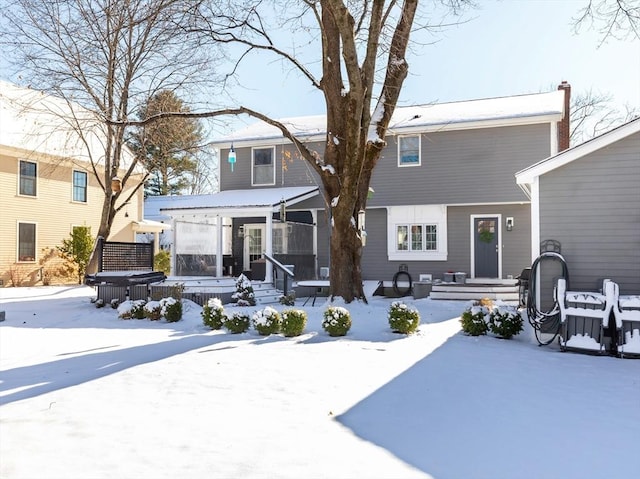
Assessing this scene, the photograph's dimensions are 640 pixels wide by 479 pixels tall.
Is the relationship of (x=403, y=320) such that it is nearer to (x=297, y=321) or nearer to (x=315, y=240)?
(x=297, y=321)

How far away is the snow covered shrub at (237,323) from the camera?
348 inches

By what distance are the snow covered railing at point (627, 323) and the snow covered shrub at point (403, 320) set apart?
9.64ft

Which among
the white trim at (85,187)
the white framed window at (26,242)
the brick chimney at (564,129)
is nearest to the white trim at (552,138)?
the brick chimney at (564,129)

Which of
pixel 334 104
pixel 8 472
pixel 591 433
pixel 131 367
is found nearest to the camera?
pixel 8 472

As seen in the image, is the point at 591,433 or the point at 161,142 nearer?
the point at 591,433

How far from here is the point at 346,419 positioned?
448 cm

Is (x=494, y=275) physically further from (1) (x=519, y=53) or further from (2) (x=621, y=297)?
(2) (x=621, y=297)

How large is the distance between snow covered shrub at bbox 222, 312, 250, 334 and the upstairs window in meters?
15.3

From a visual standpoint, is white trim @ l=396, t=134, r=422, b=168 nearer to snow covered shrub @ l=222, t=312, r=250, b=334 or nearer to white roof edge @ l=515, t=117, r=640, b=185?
white roof edge @ l=515, t=117, r=640, b=185

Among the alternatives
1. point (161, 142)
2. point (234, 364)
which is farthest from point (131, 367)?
point (161, 142)

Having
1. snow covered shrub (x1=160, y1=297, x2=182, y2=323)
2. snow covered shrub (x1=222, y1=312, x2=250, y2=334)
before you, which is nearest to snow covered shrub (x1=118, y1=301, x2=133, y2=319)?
snow covered shrub (x1=160, y1=297, x2=182, y2=323)

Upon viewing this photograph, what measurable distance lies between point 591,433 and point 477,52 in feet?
39.8

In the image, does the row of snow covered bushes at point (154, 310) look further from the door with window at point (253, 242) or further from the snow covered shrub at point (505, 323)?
the door with window at point (253, 242)

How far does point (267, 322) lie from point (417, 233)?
9.68 meters
